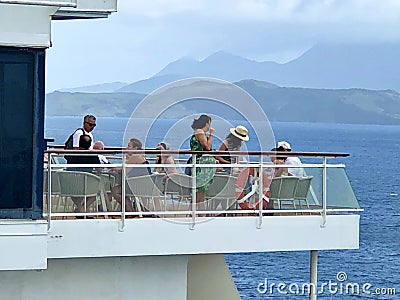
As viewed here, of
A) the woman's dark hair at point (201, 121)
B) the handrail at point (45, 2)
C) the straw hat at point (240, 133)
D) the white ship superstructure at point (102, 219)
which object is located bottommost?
the white ship superstructure at point (102, 219)

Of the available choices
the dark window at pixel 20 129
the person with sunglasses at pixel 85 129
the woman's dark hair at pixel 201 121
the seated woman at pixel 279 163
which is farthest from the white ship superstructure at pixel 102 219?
the person with sunglasses at pixel 85 129

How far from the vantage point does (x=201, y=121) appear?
41.5ft

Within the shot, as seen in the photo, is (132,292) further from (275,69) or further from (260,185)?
(275,69)

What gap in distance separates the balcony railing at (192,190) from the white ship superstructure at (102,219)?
0.02 m

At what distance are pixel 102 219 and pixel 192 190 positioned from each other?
118 cm

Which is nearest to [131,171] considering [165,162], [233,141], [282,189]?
[165,162]

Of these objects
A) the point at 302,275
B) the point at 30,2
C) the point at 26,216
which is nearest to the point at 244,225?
the point at 26,216

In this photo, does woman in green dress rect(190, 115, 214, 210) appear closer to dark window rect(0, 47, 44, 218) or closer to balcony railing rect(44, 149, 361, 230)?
balcony railing rect(44, 149, 361, 230)

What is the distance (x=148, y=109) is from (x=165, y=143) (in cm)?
115

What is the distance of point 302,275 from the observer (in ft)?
167

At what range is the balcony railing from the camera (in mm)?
11656

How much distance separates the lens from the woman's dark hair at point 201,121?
1264 cm

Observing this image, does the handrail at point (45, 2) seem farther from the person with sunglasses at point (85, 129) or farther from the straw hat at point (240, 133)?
the straw hat at point (240, 133)

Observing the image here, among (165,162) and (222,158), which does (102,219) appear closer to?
(165,162)
